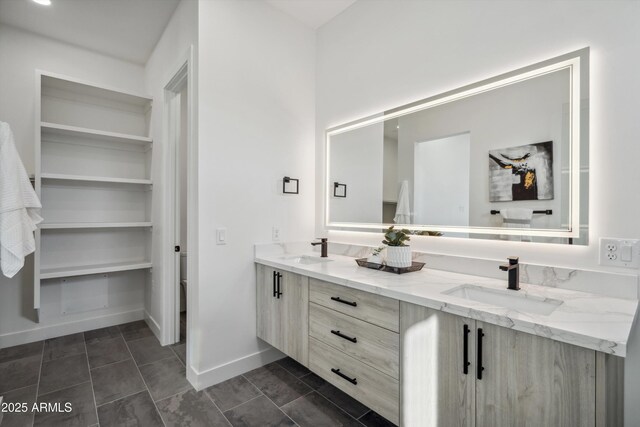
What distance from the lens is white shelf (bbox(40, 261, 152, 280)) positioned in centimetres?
266

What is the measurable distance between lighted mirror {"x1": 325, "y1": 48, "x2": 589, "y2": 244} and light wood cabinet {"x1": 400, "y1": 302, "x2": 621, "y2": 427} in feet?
2.27

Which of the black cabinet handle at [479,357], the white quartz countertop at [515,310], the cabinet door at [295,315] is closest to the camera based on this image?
the white quartz countertop at [515,310]

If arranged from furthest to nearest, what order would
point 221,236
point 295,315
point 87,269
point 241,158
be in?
point 87,269 < point 241,158 < point 221,236 < point 295,315

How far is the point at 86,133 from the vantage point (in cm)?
285

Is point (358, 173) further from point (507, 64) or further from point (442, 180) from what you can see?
point (507, 64)

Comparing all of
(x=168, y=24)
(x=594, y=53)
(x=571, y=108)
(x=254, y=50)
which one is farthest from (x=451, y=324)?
(x=168, y=24)

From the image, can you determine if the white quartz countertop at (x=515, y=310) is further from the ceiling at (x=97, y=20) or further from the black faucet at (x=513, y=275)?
the ceiling at (x=97, y=20)

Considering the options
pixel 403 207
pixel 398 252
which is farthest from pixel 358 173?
pixel 398 252

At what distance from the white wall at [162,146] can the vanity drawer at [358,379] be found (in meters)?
1.62

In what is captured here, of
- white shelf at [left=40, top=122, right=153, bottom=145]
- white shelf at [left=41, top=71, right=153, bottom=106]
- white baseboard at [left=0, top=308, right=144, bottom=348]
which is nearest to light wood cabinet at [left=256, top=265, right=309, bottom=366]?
white baseboard at [left=0, top=308, right=144, bottom=348]

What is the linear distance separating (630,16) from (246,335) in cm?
272

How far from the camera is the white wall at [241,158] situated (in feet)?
6.71

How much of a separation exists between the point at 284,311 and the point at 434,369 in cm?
109

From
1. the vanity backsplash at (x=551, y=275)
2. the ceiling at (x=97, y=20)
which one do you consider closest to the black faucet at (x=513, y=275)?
the vanity backsplash at (x=551, y=275)
